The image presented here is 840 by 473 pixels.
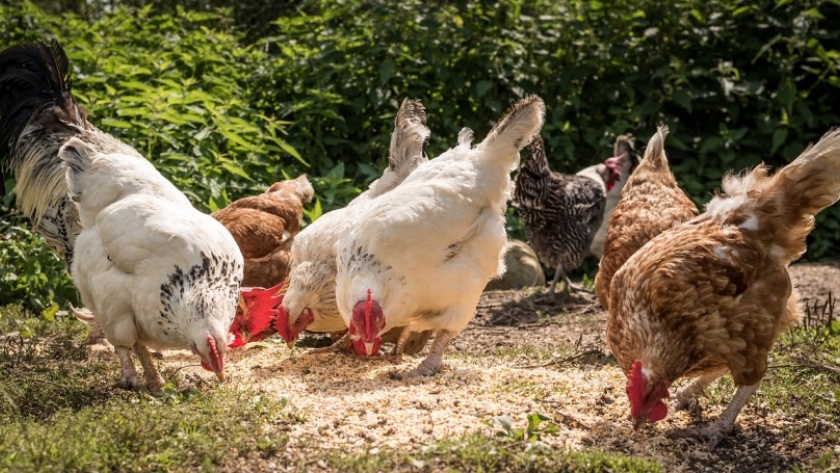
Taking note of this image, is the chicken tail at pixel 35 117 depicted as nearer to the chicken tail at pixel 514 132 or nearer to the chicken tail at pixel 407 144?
the chicken tail at pixel 407 144

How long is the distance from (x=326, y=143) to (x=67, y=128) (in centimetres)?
385

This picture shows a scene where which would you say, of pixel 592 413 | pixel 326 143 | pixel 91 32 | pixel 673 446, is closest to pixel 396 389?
pixel 592 413

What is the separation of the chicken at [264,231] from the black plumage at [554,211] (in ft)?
7.97

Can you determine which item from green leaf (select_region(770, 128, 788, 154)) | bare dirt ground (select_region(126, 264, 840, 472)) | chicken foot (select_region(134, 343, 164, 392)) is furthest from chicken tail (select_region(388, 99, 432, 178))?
green leaf (select_region(770, 128, 788, 154))

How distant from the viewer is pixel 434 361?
17.6 feet

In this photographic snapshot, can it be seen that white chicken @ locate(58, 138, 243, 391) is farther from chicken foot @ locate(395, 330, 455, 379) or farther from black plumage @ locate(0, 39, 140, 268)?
chicken foot @ locate(395, 330, 455, 379)

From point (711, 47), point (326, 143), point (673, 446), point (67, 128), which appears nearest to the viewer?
point (673, 446)

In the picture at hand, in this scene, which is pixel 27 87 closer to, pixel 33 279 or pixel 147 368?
pixel 33 279

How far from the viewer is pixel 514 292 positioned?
8375 mm

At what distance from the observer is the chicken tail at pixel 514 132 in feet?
17.8

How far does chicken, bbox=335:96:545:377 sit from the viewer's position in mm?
5012

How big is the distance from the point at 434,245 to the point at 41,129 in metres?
2.84

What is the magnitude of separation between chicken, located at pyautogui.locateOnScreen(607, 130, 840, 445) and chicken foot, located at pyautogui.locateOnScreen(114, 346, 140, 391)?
2524 mm

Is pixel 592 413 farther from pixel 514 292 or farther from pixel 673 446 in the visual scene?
pixel 514 292
